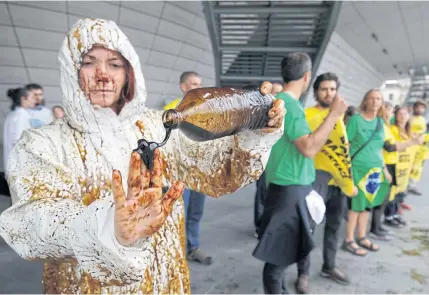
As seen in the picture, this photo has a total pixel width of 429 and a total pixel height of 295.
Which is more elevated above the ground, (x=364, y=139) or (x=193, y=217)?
(x=364, y=139)

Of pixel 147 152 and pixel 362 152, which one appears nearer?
pixel 147 152

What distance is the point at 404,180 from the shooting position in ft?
3.83

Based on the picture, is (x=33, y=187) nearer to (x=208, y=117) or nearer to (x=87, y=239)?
(x=87, y=239)

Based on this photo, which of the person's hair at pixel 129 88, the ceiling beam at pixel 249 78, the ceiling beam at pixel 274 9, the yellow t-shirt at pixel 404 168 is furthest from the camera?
the ceiling beam at pixel 249 78

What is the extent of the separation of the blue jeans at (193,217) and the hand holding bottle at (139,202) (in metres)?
2.35

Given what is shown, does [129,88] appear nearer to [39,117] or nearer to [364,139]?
[364,139]

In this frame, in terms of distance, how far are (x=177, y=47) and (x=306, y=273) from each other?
29.4 ft

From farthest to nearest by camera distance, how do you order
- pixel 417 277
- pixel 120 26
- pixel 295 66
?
pixel 120 26
pixel 295 66
pixel 417 277

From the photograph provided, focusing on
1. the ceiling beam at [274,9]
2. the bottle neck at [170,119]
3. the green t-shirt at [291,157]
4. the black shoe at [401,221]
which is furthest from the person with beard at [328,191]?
the ceiling beam at [274,9]

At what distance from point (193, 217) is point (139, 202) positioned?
2517 mm

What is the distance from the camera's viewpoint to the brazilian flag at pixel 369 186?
5.24 feet

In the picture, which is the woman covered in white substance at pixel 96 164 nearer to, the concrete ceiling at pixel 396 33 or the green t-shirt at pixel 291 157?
the concrete ceiling at pixel 396 33

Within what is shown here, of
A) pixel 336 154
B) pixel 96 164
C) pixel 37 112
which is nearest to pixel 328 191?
pixel 336 154

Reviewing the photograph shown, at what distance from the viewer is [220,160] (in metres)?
1.04
